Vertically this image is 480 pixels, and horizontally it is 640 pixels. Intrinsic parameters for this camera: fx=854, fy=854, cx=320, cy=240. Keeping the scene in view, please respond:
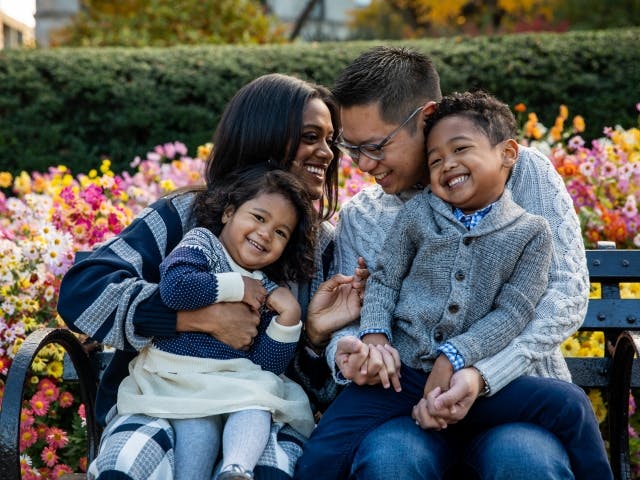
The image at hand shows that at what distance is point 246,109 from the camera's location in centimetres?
291

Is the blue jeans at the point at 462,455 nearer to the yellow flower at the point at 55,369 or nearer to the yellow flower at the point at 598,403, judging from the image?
the yellow flower at the point at 598,403

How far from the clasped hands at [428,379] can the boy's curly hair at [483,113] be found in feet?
2.21

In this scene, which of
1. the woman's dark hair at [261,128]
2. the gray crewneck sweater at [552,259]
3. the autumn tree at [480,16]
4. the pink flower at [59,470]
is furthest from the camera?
the autumn tree at [480,16]

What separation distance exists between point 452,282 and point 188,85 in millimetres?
4641

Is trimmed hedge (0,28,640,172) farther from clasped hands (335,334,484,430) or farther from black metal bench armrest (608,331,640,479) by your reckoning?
clasped hands (335,334,484,430)

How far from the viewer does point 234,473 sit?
221 cm

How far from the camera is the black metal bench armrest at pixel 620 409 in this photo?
9.06ft

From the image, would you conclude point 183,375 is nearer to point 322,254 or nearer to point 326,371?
point 326,371

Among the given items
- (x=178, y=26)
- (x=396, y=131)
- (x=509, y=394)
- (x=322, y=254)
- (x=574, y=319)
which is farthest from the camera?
(x=178, y=26)

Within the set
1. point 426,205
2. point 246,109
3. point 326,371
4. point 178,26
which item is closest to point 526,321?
point 426,205

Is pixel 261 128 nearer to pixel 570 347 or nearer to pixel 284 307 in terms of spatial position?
pixel 284 307

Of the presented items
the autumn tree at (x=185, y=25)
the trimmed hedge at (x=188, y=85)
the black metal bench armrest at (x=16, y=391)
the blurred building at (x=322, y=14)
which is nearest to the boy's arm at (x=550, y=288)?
the black metal bench armrest at (x=16, y=391)

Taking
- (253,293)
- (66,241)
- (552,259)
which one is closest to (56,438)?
(66,241)

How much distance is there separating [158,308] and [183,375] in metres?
0.21
